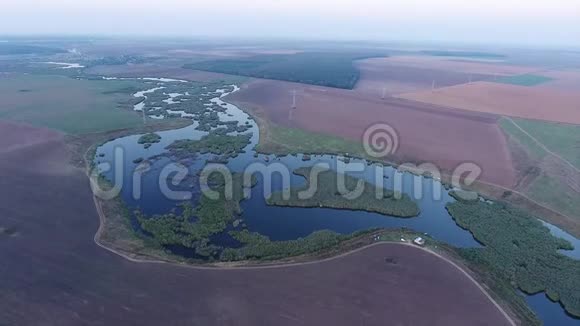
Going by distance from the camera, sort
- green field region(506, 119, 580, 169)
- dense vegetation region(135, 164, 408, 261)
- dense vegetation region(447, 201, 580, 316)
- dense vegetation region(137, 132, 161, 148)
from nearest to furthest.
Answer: dense vegetation region(447, 201, 580, 316) < dense vegetation region(135, 164, 408, 261) < green field region(506, 119, 580, 169) < dense vegetation region(137, 132, 161, 148)

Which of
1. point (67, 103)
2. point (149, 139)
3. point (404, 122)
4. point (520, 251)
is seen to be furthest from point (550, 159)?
point (67, 103)

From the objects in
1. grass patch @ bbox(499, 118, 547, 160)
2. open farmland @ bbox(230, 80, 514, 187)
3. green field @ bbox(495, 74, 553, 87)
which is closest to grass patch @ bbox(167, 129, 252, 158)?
open farmland @ bbox(230, 80, 514, 187)

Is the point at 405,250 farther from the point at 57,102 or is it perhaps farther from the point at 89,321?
the point at 57,102

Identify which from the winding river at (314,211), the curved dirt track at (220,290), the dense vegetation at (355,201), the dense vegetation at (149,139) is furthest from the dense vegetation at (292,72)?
the curved dirt track at (220,290)

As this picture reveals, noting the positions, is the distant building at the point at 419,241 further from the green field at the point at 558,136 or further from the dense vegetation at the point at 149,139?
the dense vegetation at the point at 149,139

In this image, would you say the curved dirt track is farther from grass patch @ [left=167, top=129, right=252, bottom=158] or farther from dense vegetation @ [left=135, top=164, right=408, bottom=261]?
grass patch @ [left=167, top=129, right=252, bottom=158]
